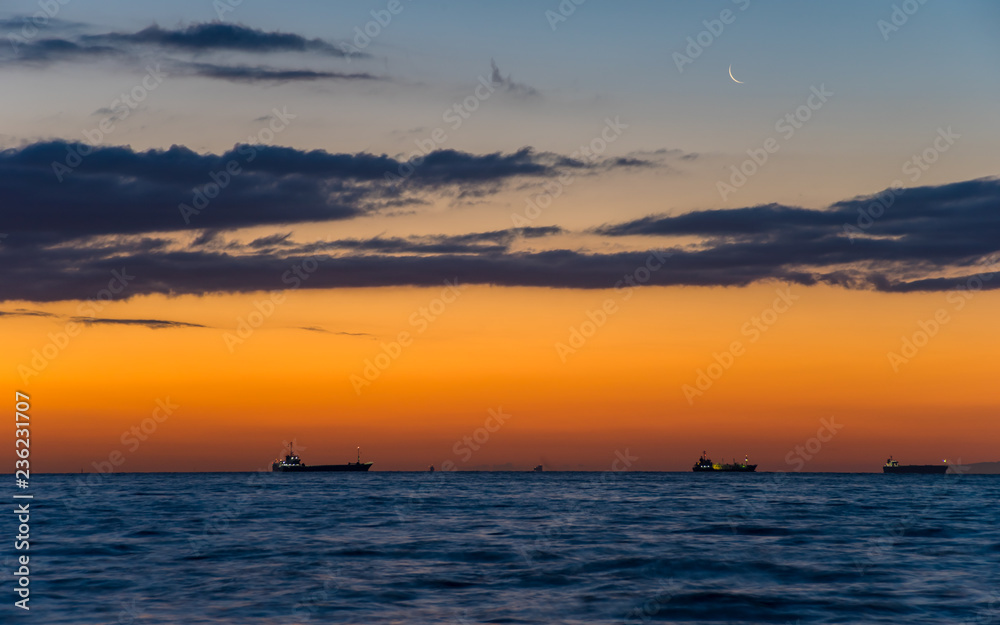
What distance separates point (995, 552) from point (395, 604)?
37.6 m

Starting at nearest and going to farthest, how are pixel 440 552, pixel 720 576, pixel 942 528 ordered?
1. pixel 720 576
2. pixel 440 552
3. pixel 942 528

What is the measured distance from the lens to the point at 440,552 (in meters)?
47.4

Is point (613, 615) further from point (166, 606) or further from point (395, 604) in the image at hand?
point (166, 606)

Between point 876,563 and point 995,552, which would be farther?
point 995,552

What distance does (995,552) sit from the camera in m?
48.5

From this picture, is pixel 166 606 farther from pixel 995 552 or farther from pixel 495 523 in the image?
pixel 995 552

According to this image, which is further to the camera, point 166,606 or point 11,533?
point 11,533

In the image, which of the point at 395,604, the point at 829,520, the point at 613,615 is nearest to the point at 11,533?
the point at 395,604

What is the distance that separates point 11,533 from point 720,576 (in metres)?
50.5

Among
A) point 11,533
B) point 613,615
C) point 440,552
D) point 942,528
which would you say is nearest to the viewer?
point 613,615

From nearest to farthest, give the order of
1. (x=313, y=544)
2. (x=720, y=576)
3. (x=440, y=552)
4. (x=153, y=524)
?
(x=720, y=576) → (x=440, y=552) → (x=313, y=544) → (x=153, y=524)

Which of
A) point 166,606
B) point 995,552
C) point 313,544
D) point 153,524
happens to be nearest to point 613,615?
point 166,606

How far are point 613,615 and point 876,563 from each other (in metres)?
20.5

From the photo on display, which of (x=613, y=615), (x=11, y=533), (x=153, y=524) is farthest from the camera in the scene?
(x=153, y=524)
